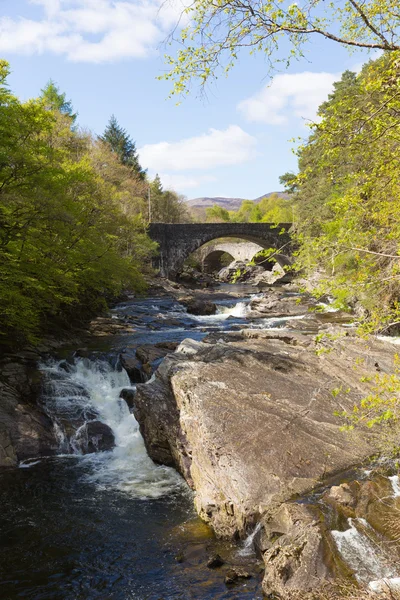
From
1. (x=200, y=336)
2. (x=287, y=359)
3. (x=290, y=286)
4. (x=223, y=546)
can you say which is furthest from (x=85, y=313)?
(x=290, y=286)

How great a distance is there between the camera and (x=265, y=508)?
783 centimetres

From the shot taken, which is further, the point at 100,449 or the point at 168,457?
the point at 100,449

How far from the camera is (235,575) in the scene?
6973 mm

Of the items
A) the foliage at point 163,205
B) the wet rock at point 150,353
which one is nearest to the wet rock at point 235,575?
the wet rock at point 150,353

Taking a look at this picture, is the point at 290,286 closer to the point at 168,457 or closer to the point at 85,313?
the point at 85,313

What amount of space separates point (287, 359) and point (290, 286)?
34.8 metres

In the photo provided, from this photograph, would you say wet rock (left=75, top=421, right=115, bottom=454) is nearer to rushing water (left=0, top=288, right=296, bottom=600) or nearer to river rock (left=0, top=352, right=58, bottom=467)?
rushing water (left=0, top=288, right=296, bottom=600)

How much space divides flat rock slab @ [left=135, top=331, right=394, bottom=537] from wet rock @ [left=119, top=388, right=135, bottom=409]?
218 cm

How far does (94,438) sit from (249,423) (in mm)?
5103

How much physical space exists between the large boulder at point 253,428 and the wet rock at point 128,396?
7.15 ft

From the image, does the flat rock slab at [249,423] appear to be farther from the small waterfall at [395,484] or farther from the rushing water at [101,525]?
the small waterfall at [395,484]

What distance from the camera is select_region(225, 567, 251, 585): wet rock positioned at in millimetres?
6873

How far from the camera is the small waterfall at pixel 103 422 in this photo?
34.8ft

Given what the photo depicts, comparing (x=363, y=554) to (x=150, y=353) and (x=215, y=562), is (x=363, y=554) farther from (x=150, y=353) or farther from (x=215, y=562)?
(x=150, y=353)
